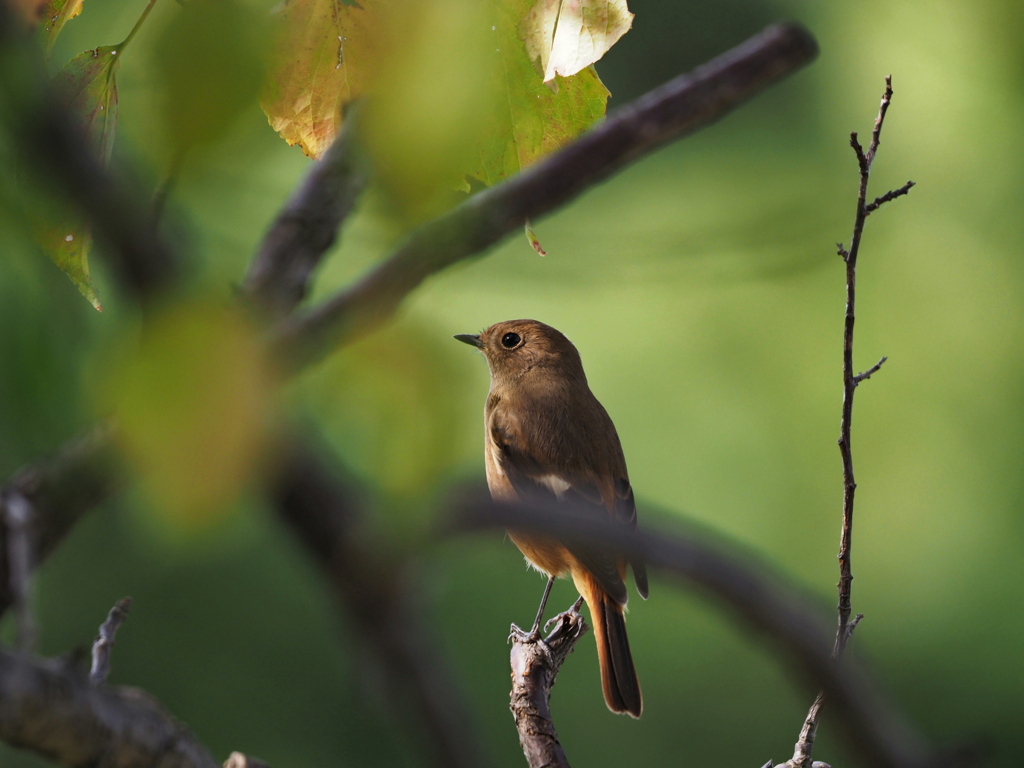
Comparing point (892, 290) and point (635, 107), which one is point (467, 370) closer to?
point (635, 107)

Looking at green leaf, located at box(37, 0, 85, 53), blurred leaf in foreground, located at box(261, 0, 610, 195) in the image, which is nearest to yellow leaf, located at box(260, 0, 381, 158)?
blurred leaf in foreground, located at box(261, 0, 610, 195)

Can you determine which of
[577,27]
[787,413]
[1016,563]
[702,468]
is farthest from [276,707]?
[577,27]

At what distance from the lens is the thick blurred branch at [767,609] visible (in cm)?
20

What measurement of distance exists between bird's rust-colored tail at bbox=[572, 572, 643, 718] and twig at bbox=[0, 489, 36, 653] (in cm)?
98

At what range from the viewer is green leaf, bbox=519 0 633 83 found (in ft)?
1.43

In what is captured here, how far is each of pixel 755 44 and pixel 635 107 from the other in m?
0.05

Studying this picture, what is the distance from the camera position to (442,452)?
0.76ft

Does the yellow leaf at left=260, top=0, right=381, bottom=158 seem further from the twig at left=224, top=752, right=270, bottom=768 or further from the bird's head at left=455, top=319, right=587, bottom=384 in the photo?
the bird's head at left=455, top=319, right=587, bottom=384

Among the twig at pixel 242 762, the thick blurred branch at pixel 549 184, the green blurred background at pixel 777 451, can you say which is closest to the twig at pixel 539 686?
the twig at pixel 242 762

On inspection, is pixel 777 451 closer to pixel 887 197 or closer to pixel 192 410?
pixel 887 197

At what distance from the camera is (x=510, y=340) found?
4.70ft

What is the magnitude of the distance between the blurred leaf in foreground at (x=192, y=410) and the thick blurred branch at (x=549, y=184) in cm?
2

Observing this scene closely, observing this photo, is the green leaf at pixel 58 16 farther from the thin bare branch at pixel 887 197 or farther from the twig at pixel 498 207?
the thin bare branch at pixel 887 197

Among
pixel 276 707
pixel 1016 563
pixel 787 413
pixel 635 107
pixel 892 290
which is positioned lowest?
pixel 635 107
